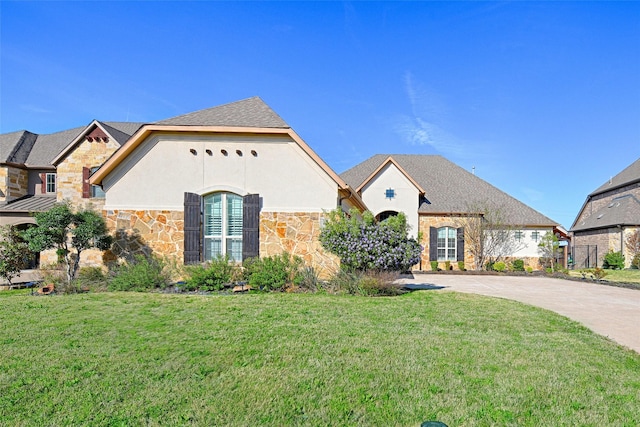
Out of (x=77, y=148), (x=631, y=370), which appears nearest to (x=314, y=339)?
(x=631, y=370)

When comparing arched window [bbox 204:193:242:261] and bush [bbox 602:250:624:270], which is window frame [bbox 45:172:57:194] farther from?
bush [bbox 602:250:624:270]

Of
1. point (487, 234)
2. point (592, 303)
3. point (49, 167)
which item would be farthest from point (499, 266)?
point (49, 167)

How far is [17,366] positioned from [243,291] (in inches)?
247

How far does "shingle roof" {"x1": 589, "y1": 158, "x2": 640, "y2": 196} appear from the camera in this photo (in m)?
27.6

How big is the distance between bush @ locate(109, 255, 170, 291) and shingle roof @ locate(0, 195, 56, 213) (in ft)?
31.5

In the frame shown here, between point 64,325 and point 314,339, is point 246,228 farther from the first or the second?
point 314,339

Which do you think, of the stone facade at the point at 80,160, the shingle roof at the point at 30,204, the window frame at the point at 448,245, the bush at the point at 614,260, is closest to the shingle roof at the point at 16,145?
the shingle roof at the point at 30,204

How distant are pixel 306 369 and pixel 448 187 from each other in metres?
21.0

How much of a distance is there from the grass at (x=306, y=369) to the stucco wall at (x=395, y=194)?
45.2 feet

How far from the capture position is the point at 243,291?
10.5 m

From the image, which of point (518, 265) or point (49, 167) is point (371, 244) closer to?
point (518, 265)

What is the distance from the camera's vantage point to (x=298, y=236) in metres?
12.1

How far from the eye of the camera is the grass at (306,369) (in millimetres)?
3406

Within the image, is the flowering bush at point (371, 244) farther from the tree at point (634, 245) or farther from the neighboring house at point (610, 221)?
the neighboring house at point (610, 221)
